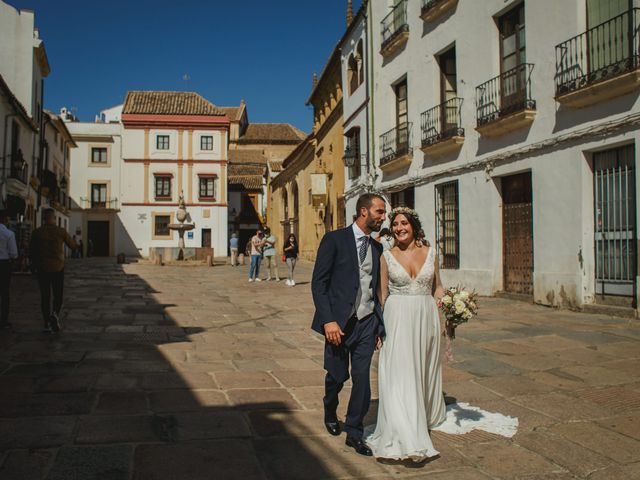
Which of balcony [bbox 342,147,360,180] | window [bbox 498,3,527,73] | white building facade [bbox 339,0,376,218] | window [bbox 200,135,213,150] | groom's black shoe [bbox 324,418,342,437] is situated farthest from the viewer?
window [bbox 200,135,213,150]

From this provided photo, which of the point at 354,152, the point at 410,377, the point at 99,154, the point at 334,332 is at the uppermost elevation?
the point at 99,154

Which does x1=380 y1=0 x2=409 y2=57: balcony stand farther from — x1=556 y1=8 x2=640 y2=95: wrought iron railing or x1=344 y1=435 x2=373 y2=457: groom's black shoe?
x1=344 y1=435 x2=373 y2=457: groom's black shoe

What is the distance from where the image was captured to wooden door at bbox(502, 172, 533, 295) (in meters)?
11.0

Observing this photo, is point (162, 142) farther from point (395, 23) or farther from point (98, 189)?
point (395, 23)

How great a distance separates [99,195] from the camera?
42156mm

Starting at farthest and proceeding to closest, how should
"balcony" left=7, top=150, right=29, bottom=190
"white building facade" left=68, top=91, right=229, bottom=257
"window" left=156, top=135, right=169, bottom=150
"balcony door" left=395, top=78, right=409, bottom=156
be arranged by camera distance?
1. "window" left=156, top=135, right=169, bottom=150
2. "white building facade" left=68, top=91, right=229, bottom=257
3. "balcony" left=7, top=150, right=29, bottom=190
4. "balcony door" left=395, top=78, right=409, bottom=156

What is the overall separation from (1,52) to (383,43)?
1758cm

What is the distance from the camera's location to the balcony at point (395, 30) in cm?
1553

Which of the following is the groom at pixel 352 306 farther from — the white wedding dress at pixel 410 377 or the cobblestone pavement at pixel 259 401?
the cobblestone pavement at pixel 259 401

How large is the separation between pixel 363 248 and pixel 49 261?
5.63 meters

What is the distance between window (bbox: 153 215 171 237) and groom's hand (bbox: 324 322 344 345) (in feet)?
129

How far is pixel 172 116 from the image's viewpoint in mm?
41625

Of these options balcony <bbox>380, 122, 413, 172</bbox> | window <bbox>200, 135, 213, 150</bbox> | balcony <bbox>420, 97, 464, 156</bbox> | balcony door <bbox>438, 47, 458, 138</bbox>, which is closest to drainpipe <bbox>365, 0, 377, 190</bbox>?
balcony <bbox>380, 122, 413, 172</bbox>

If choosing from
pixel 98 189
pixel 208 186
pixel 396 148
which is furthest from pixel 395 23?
pixel 98 189
